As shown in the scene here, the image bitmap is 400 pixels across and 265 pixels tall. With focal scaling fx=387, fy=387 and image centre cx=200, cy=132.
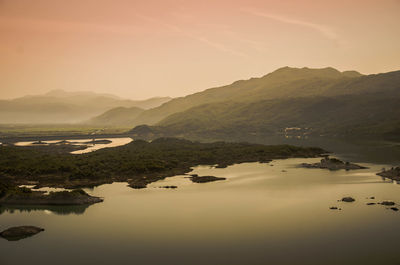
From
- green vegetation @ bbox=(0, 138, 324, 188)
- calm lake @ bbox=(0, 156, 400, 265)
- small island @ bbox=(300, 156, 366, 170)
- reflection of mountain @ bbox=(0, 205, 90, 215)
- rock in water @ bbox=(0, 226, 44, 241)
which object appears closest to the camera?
calm lake @ bbox=(0, 156, 400, 265)

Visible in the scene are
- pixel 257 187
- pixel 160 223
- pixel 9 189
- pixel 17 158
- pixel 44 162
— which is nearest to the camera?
pixel 160 223

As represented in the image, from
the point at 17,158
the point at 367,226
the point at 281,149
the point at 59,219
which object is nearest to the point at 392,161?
the point at 281,149

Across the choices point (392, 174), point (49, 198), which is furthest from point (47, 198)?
point (392, 174)

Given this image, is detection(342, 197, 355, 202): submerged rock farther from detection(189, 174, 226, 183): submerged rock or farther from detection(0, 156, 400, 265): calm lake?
detection(189, 174, 226, 183): submerged rock

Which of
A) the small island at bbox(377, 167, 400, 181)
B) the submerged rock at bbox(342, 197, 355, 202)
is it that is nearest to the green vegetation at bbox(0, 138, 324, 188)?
the small island at bbox(377, 167, 400, 181)

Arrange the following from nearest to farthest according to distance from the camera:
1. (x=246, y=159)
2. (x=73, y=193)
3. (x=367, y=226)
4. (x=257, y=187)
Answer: (x=367, y=226) < (x=73, y=193) < (x=257, y=187) < (x=246, y=159)

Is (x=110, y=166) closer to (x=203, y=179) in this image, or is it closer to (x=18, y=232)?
(x=203, y=179)

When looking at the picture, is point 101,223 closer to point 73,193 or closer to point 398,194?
point 73,193
